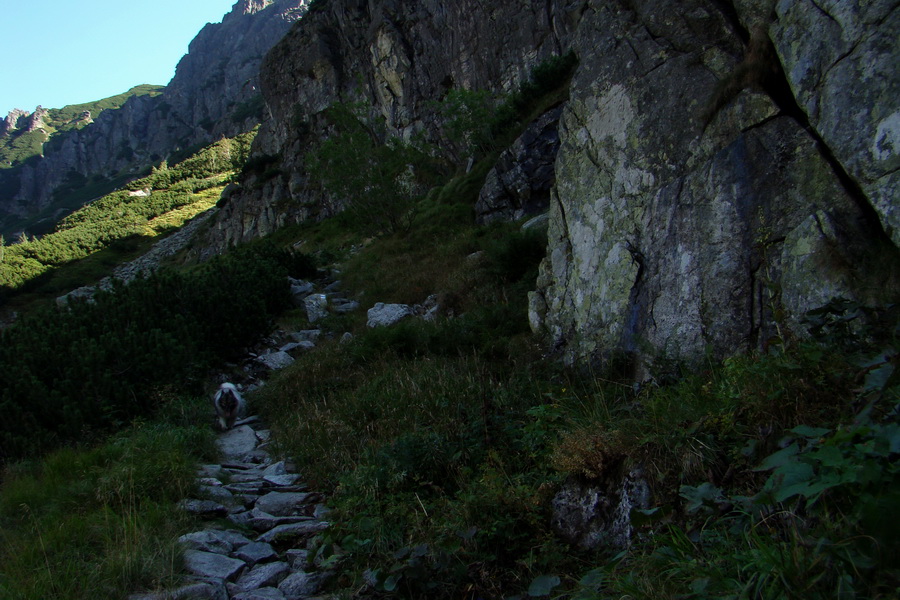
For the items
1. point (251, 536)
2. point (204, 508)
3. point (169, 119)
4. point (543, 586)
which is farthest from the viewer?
point (169, 119)

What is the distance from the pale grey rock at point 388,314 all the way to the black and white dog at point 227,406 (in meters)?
3.18

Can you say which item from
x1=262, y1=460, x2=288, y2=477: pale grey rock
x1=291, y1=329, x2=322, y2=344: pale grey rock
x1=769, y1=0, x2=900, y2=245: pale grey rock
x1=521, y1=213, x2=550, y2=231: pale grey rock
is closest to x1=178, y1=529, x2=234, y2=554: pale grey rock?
x1=262, y1=460, x2=288, y2=477: pale grey rock

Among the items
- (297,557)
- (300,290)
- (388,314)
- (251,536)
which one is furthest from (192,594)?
(300,290)

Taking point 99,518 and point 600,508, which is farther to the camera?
point 99,518

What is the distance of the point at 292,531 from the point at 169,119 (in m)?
147

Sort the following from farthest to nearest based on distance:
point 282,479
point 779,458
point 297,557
→ point 282,479
point 297,557
point 779,458

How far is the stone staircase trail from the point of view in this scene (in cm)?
299

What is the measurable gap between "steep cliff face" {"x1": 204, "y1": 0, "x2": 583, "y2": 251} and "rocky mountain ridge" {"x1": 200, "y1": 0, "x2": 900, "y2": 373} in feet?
86.0

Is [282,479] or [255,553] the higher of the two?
[255,553]

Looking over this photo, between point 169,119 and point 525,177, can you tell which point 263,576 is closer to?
point 525,177

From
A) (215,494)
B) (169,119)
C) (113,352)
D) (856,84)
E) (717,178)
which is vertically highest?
(169,119)

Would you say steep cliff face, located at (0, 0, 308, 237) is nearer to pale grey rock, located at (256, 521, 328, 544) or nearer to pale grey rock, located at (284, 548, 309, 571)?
pale grey rock, located at (256, 521, 328, 544)

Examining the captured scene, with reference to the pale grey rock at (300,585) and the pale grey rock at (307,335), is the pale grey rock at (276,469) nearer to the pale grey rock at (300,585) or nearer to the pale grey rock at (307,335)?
the pale grey rock at (300,585)

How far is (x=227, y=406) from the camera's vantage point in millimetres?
Answer: 7336
